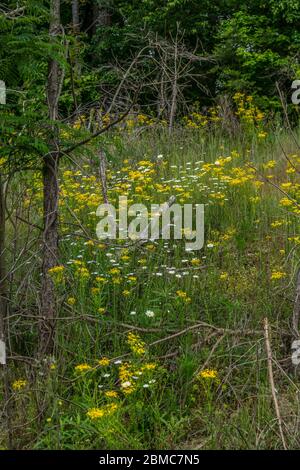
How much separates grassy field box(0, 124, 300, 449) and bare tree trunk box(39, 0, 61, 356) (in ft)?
0.30

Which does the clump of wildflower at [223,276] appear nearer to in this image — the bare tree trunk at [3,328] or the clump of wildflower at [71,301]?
the clump of wildflower at [71,301]

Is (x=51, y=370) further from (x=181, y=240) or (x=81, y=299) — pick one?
(x=181, y=240)

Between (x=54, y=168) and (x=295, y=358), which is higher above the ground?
(x=54, y=168)

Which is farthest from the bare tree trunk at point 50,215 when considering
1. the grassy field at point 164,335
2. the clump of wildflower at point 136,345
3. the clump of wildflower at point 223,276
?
the clump of wildflower at point 223,276

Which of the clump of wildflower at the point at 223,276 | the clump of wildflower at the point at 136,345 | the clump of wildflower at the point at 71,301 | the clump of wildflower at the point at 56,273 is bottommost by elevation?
the clump of wildflower at the point at 136,345

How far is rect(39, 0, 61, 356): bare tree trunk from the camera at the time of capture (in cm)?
418

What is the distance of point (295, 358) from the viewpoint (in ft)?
13.1

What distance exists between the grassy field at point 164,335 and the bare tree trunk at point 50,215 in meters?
0.09

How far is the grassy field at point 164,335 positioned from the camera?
11.7 ft

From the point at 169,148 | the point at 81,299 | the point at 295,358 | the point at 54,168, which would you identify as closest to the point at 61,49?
the point at 54,168

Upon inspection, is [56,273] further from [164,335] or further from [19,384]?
[164,335]

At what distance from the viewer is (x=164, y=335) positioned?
439cm

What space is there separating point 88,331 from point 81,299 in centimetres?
32

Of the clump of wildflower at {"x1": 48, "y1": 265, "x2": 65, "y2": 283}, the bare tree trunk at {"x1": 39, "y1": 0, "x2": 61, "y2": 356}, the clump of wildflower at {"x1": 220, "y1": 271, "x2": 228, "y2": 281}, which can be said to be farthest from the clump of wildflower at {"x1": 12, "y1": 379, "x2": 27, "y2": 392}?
the clump of wildflower at {"x1": 220, "y1": 271, "x2": 228, "y2": 281}
